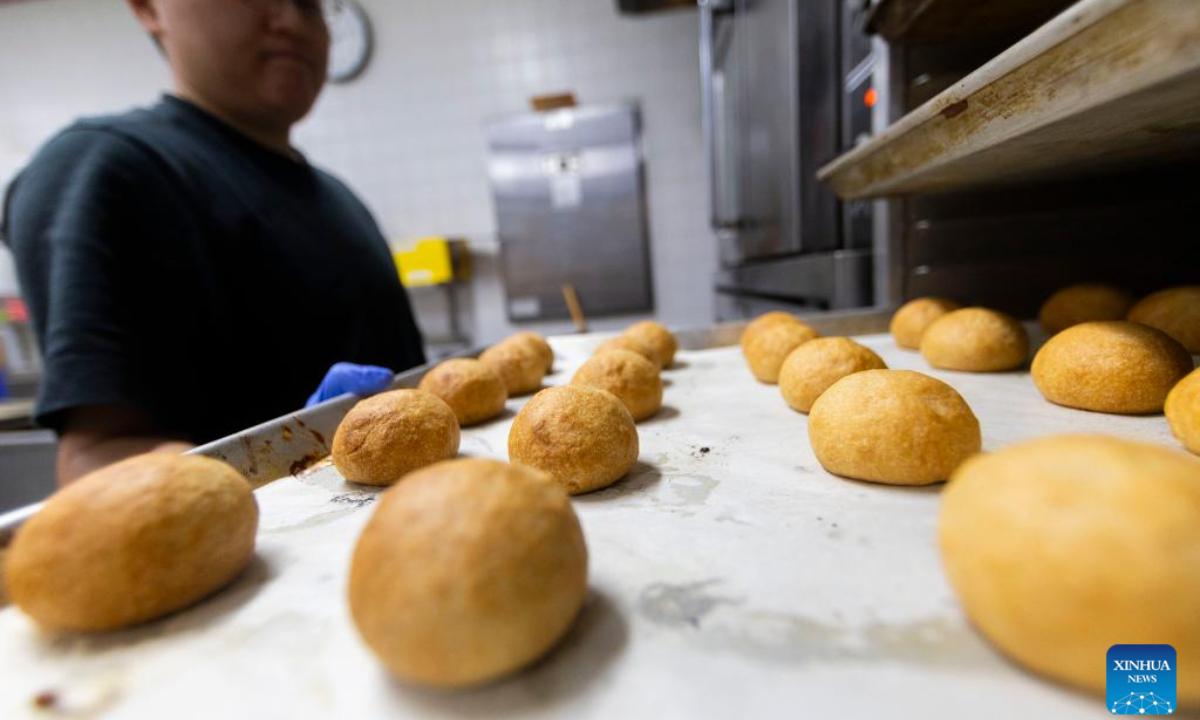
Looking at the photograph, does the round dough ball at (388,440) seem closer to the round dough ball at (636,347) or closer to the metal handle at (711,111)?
the round dough ball at (636,347)

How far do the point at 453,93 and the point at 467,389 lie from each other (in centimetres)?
354

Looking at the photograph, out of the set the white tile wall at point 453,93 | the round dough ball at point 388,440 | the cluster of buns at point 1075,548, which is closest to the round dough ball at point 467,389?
the round dough ball at point 388,440

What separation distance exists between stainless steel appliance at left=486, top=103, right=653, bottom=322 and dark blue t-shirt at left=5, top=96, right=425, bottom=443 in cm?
212

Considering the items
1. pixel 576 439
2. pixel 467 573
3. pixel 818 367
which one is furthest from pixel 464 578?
pixel 818 367

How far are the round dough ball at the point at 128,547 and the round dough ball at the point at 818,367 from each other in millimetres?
896

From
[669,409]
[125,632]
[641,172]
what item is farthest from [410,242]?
[125,632]

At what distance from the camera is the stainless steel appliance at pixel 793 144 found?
1.82 meters

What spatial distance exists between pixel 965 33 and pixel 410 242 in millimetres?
3519

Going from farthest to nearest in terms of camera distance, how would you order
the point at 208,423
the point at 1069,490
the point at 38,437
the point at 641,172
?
the point at 641,172, the point at 38,437, the point at 208,423, the point at 1069,490

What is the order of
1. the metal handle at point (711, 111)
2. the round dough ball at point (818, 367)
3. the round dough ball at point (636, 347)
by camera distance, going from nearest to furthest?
the round dough ball at point (818, 367)
the round dough ball at point (636, 347)
the metal handle at point (711, 111)

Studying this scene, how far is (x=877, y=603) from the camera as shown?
0.49 m

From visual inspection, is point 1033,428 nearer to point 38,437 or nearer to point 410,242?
point 38,437

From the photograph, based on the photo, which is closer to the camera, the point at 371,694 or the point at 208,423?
the point at 371,694

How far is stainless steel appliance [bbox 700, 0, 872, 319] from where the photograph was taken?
71.6 inches
